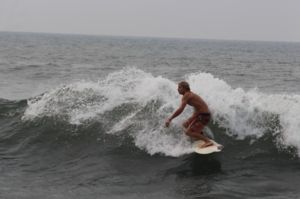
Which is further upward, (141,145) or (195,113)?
(195,113)

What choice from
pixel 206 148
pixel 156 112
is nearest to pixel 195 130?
pixel 206 148

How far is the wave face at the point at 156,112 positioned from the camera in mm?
12406

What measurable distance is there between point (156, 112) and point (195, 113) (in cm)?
253

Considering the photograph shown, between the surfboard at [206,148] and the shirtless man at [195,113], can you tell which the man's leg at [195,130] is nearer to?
the shirtless man at [195,113]

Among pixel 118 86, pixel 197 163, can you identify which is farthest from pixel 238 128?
pixel 118 86

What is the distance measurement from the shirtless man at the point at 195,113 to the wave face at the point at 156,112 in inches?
20.3

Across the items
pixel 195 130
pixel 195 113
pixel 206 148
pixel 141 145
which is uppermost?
pixel 195 113

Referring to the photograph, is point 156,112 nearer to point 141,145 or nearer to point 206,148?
point 141,145

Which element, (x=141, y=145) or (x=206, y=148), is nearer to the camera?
(x=206, y=148)

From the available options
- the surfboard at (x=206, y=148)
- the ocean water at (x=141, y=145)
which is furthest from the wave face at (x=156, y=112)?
the surfboard at (x=206, y=148)

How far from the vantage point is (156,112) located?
13578 millimetres

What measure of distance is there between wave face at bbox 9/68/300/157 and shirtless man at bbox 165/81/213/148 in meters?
0.52

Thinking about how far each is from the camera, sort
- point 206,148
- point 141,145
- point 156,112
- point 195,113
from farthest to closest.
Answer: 1. point 156,112
2. point 141,145
3. point 195,113
4. point 206,148

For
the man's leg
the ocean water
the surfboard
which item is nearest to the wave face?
the ocean water
